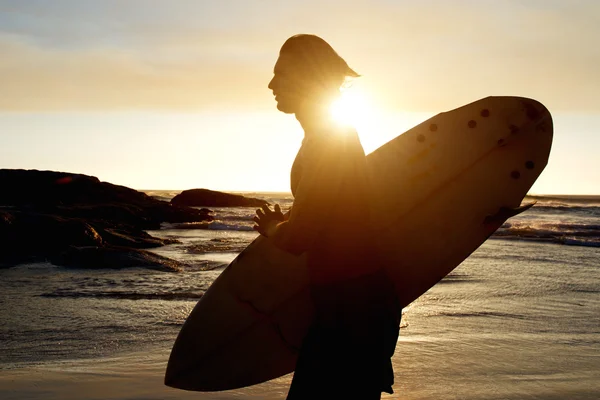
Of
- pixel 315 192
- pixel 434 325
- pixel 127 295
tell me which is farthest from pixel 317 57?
pixel 127 295

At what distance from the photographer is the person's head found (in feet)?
7.22

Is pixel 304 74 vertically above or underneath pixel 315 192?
above

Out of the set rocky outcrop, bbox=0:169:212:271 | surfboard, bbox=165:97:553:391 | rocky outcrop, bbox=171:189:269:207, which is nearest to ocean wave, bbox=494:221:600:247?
rocky outcrop, bbox=0:169:212:271

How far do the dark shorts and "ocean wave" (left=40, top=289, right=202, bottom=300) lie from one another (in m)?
5.52

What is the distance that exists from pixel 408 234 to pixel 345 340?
3.71ft

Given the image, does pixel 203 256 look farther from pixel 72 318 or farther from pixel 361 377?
pixel 361 377

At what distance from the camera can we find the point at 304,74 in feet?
7.25

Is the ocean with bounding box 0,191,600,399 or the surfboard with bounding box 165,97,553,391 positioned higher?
the surfboard with bounding box 165,97,553,391

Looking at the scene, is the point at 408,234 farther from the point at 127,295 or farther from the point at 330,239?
the point at 127,295

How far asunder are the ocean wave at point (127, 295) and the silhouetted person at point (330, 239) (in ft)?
18.2

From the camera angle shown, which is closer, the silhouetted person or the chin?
the silhouetted person

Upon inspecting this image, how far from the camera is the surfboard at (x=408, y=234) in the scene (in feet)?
10.4

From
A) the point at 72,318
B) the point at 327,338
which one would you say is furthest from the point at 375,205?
the point at 72,318

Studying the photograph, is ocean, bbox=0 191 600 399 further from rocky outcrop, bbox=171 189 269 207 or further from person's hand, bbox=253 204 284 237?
rocky outcrop, bbox=171 189 269 207
